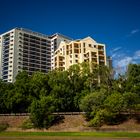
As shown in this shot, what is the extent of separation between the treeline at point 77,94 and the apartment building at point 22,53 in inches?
2359

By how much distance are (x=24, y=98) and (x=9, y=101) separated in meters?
3.96

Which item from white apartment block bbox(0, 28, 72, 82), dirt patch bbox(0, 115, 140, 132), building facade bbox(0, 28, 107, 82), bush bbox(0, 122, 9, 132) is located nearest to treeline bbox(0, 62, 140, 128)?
dirt patch bbox(0, 115, 140, 132)

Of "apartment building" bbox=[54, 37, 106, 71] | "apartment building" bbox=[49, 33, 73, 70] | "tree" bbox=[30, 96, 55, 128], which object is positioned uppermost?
"apartment building" bbox=[49, 33, 73, 70]

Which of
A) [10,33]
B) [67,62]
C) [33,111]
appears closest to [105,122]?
[33,111]

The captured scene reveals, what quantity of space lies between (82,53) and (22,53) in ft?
123

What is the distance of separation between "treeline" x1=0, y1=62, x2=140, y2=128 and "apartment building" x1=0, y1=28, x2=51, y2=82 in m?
59.9

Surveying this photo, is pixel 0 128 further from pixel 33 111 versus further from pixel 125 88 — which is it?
pixel 125 88

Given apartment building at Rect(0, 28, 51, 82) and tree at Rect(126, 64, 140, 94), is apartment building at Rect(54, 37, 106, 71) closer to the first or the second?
apartment building at Rect(0, 28, 51, 82)

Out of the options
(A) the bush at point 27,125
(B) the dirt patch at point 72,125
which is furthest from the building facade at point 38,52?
(A) the bush at point 27,125

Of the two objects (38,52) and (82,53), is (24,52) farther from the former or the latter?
(82,53)

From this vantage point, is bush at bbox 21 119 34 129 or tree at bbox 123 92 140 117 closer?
tree at bbox 123 92 140 117

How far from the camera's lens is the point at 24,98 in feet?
253

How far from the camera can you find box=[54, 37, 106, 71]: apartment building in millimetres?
121625

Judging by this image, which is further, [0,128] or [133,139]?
[0,128]
